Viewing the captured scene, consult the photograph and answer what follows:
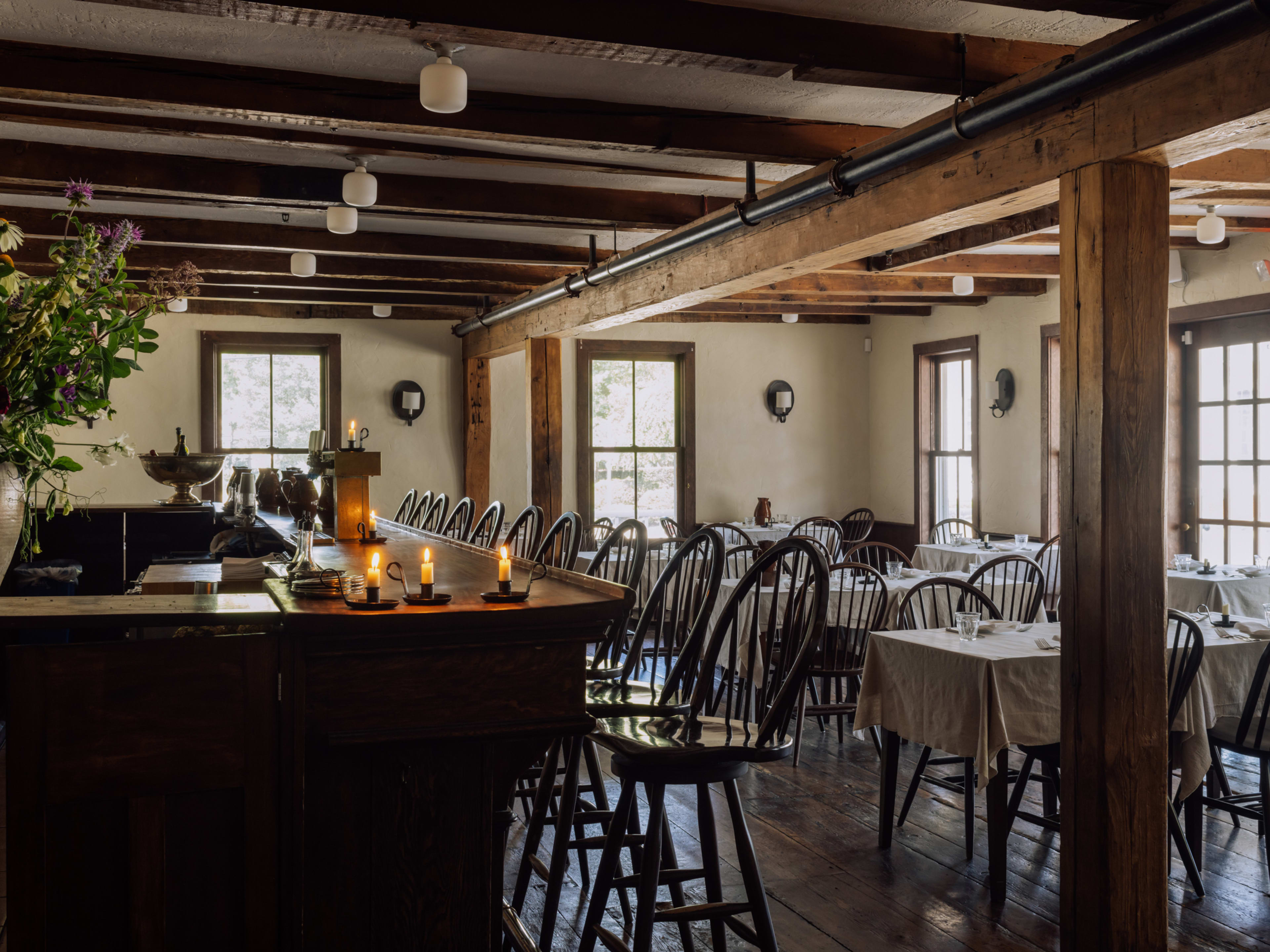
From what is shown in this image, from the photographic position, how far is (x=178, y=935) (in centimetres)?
184

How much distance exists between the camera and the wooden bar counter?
1.75 m

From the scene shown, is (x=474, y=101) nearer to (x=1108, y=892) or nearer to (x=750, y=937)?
(x=750, y=937)

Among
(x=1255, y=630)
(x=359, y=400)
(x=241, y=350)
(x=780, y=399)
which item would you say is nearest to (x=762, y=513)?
(x=780, y=399)

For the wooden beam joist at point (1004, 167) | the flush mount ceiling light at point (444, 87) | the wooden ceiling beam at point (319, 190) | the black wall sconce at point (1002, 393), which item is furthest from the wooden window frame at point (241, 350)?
the flush mount ceiling light at point (444, 87)

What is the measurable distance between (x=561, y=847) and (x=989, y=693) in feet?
5.14

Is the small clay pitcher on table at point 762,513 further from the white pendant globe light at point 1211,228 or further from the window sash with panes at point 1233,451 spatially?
the white pendant globe light at point 1211,228

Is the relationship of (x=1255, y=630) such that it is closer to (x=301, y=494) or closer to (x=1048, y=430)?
(x=301, y=494)

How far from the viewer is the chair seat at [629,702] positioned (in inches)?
108

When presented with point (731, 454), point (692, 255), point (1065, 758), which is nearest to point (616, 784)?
point (1065, 758)

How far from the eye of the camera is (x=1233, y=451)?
6.98 meters

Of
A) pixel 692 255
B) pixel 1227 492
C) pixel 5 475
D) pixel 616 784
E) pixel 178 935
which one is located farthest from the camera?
pixel 1227 492

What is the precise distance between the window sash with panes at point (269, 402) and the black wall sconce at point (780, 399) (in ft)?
13.3

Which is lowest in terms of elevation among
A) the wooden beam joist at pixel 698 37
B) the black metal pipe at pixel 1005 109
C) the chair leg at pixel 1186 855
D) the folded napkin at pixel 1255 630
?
the chair leg at pixel 1186 855

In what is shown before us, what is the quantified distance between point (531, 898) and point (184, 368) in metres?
6.89
